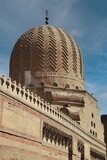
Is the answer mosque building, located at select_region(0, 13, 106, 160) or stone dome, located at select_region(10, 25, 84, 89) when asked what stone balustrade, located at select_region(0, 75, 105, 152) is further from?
stone dome, located at select_region(10, 25, 84, 89)

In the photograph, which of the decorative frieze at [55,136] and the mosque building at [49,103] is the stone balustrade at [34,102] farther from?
the decorative frieze at [55,136]

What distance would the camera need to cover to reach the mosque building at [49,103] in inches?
454

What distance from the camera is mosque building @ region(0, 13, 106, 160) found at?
37.9 ft

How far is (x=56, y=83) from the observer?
70.6 feet

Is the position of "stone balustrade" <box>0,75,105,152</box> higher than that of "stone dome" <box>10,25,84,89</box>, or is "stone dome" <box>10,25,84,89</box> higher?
"stone dome" <box>10,25,84,89</box>

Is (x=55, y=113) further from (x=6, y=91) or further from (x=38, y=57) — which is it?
(x=38, y=57)

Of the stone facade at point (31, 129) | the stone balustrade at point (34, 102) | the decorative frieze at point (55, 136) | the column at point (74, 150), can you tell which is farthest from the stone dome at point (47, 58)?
the decorative frieze at point (55, 136)

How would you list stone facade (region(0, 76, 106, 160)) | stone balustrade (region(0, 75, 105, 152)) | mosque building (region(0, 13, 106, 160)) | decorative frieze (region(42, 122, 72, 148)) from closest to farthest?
stone facade (region(0, 76, 106, 160)), stone balustrade (region(0, 75, 105, 152)), mosque building (region(0, 13, 106, 160)), decorative frieze (region(42, 122, 72, 148))

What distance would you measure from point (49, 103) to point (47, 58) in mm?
3530

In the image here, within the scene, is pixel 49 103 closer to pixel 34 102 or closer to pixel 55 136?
pixel 55 136

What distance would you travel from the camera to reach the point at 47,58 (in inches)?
870

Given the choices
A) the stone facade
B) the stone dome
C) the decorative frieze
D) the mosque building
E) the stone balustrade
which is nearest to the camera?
the stone facade

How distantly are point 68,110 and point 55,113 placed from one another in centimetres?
418

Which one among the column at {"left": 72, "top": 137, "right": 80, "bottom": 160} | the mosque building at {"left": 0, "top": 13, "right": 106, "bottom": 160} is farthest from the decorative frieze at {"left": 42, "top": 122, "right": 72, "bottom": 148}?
the column at {"left": 72, "top": 137, "right": 80, "bottom": 160}
